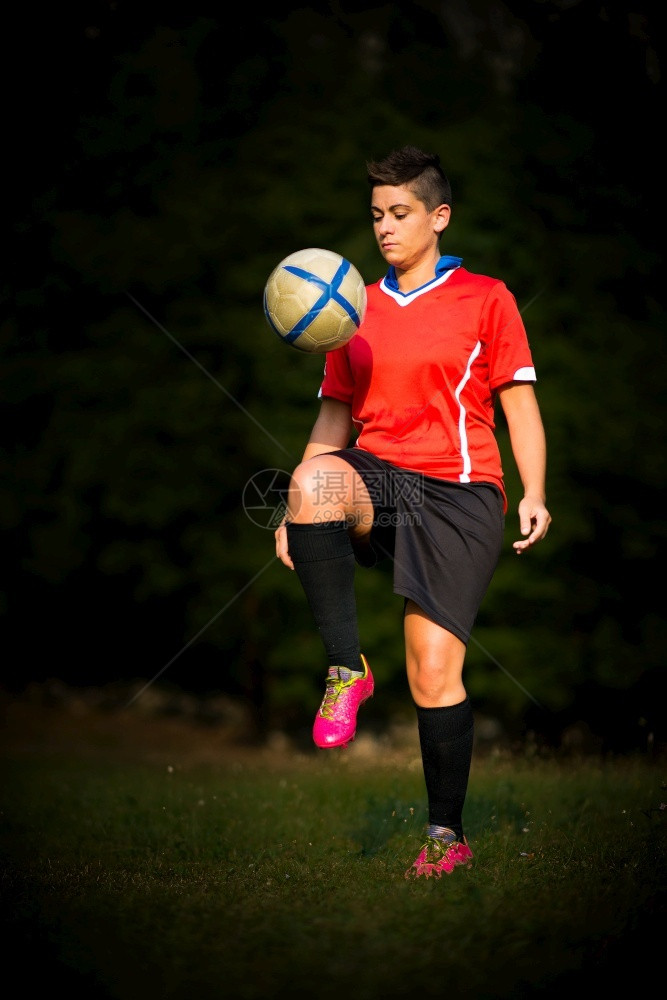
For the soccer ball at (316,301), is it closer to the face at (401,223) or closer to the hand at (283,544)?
the face at (401,223)

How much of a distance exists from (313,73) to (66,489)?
3.08 m

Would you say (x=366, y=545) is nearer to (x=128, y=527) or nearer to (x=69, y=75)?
(x=128, y=527)

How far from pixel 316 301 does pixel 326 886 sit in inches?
75.8

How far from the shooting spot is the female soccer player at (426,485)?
142 inches

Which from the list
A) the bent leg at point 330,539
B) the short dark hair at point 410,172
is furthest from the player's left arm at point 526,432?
the short dark hair at point 410,172

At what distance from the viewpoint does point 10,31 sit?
23.5ft

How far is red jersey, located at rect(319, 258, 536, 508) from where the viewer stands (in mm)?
3697

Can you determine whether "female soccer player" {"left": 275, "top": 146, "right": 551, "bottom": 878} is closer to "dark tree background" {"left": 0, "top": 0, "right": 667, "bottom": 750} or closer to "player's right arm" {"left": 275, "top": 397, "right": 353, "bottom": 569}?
"player's right arm" {"left": 275, "top": 397, "right": 353, "bottom": 569}

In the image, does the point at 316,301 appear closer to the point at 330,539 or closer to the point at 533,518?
the point at 330,539

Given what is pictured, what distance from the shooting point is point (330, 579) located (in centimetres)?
362

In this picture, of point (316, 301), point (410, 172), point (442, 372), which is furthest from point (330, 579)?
point (410, 172)

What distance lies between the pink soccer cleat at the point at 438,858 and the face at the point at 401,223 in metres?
2.02

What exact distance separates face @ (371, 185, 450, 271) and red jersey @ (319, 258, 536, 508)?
0.15 m

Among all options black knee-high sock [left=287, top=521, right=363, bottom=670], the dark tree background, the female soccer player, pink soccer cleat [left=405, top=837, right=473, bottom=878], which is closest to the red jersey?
the female soccer player
